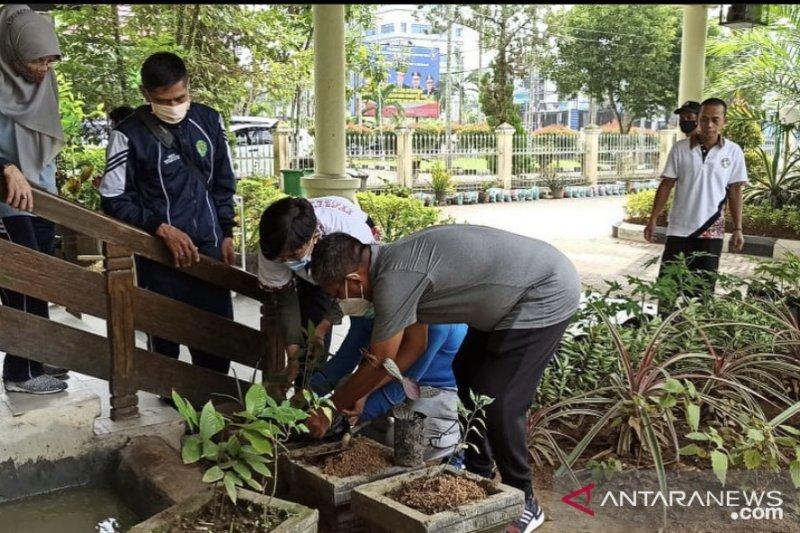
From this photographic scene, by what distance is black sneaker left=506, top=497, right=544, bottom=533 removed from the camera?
2912mm

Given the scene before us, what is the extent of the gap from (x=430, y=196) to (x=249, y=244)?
10.5 m

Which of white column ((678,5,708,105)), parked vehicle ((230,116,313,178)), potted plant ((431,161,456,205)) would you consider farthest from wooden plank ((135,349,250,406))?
potted plant ((431,161,456,205))

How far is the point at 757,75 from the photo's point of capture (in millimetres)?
13203

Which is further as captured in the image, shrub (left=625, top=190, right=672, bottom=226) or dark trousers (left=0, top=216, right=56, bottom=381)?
shrub (left=625, top=190, right=672, bottom=226)

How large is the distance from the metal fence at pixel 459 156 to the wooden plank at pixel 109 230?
16.5m

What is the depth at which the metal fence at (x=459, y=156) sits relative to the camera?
20.3m

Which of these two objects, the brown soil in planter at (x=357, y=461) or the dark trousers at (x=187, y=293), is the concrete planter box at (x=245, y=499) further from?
the dark trousers at (x=187, y=293)

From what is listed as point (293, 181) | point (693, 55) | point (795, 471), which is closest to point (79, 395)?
point (795, 471)

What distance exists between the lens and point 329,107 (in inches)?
306

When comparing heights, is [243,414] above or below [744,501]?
above

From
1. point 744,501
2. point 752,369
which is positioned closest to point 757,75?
point 752,369

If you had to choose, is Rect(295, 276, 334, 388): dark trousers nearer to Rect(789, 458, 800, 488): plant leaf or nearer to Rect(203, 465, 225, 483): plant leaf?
Rect(203, 465, 225, 483): plant leaf

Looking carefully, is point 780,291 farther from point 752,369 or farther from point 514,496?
point 514,496

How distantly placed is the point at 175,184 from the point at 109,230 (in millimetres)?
403
